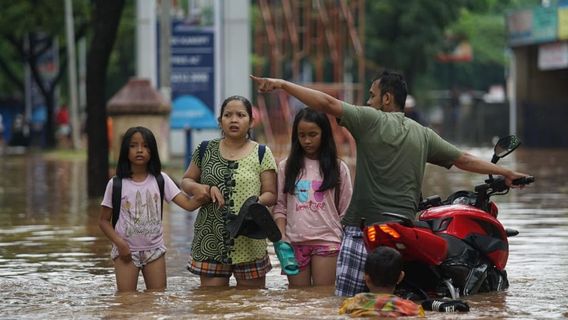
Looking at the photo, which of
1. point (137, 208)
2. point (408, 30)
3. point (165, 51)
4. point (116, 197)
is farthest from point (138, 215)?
point (408, 30)

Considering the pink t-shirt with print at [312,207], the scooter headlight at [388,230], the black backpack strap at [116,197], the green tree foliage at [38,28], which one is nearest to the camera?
the scooter headlight at [388,230]

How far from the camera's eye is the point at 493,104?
5416 centimetres

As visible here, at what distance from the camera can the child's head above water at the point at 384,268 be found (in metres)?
8.40

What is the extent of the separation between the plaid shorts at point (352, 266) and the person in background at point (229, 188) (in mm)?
642

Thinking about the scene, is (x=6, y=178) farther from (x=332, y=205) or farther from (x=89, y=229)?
(x=332, y=205)

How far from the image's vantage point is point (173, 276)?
36.8 feet

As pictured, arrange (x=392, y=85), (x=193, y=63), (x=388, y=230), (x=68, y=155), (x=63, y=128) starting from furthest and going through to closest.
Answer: (x=63, y=128) → (x=68, y=155) → (x=193, y=63) → (x=392, y=85) → (x=388, y=230)

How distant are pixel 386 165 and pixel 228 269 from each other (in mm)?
1389

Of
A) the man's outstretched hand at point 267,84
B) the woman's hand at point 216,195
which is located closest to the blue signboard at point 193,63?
the woman's hand at point 216,195

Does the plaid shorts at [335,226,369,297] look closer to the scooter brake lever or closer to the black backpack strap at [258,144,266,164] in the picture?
the scooter brake lever

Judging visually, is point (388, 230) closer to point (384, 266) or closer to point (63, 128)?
point (384, 266)

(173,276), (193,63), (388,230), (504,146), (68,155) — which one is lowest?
(68,155)

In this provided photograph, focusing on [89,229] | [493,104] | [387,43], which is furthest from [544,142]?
[89,229]

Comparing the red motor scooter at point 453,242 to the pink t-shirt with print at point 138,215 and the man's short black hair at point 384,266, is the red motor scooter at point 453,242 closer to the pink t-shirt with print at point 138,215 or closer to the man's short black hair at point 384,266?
the man's short black hair at point 384,266
